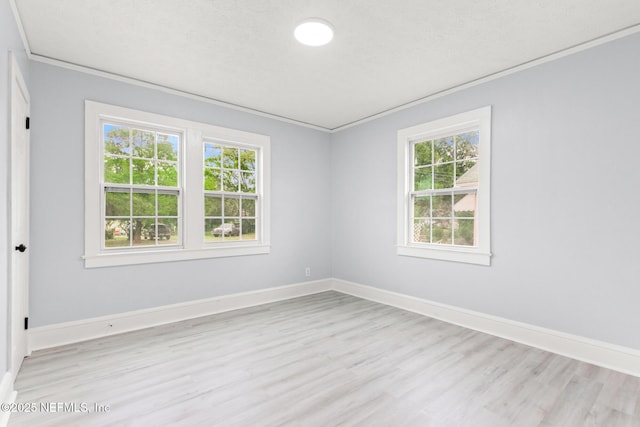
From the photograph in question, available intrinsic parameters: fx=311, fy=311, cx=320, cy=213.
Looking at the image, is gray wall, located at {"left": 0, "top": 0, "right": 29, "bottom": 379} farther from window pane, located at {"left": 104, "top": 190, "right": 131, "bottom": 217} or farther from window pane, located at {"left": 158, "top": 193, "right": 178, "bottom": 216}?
window pane, located at {"left": 158, "top": 193, "right": 178, "bottom": 216}

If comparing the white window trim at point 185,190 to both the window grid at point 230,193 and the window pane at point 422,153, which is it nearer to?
the window grid at point 230,193

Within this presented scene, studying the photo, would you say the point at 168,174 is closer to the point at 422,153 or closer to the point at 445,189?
the point at 422,153

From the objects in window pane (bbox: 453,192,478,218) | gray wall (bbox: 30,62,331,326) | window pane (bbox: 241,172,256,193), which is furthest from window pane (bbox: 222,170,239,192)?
window pane (bbox: 453,192,478,218)

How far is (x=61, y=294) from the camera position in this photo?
3.08 meters

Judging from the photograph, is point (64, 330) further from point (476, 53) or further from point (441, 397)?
point (476, 53)

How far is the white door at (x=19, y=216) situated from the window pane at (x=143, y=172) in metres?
0.94

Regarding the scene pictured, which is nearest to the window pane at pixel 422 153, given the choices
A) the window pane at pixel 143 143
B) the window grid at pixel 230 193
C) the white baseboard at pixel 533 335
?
the white baseboard at pixel 533 335

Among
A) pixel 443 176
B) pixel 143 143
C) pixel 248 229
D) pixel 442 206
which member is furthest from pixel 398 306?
pixel 143 143

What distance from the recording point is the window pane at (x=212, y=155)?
13.6 ft

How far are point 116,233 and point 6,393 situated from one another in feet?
5.78

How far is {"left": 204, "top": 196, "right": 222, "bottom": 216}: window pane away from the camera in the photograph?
410cm

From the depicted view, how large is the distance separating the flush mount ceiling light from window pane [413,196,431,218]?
239cm

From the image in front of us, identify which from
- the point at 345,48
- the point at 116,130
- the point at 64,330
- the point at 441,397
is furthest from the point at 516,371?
the point at 116,130

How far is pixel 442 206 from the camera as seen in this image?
3965 millimetres
